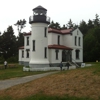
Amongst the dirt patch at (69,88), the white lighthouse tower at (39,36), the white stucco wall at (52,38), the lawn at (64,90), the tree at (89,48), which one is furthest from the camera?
the tree at (89,48)

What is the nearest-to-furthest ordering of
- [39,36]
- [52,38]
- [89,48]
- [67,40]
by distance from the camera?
[39,36] < [52,38] < [67,40] < [89,48]

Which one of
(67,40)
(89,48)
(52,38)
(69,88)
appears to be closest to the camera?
(69,88)

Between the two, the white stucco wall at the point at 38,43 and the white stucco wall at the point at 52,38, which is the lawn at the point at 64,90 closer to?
the white stucco wall at the point at 38,43

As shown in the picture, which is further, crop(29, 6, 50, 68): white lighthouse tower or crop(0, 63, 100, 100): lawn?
crop(29, 6, 50, 68): white lighthouse tower

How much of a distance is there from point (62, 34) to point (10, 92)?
2944 centimetres

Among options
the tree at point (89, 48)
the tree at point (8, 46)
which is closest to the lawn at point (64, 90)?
the tree at point (89, 48)

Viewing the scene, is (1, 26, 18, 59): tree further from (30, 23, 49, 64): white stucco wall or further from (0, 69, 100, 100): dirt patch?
(0, 69, 100, 100): dirt patch

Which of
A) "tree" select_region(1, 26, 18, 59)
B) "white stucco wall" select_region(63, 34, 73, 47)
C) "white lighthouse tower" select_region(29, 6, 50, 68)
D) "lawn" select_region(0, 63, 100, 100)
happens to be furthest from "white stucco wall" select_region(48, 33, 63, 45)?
"tree" select_region(1, 26, 18, 59)

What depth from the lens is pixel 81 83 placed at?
12.1 m

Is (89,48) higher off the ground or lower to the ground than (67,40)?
lower

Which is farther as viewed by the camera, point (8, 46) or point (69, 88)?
point (8, 46)

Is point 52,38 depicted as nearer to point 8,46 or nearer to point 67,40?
point 67,40

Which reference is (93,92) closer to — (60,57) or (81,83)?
(81,83)

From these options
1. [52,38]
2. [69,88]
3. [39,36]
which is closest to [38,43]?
[39,36]
